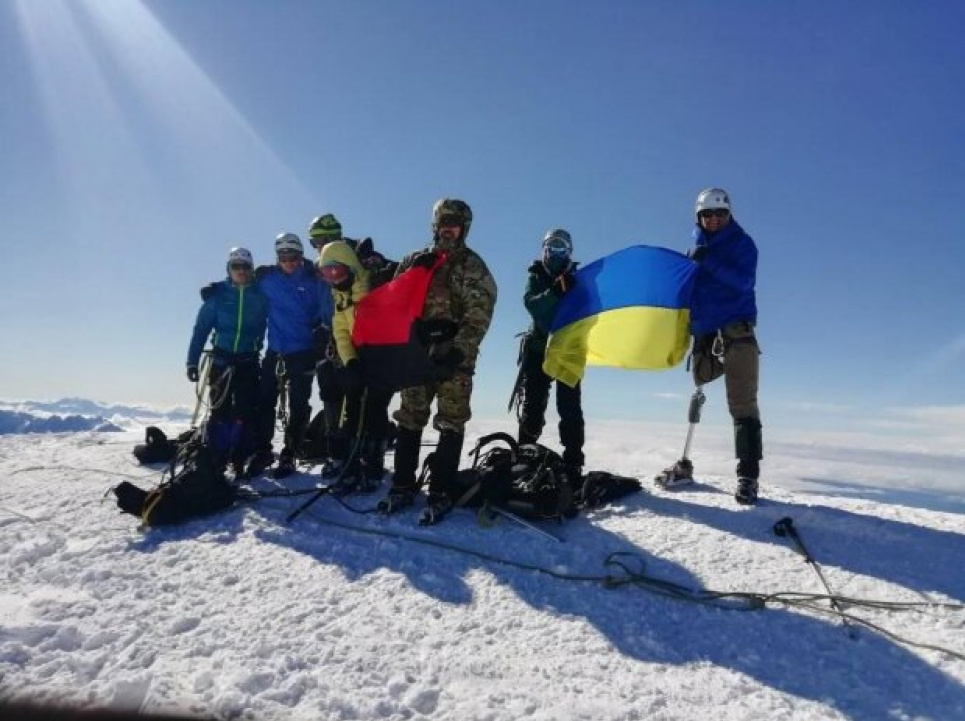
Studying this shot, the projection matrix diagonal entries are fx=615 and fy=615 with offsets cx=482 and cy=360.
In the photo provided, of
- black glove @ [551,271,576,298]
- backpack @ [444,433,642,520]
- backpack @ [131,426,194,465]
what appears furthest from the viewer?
backpack @ [131,426,194,465]

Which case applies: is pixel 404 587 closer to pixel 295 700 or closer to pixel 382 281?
pixel 295 700

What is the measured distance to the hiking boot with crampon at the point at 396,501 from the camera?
614 centimetres

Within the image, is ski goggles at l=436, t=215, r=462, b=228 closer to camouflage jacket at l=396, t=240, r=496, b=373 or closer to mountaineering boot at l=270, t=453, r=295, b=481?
camouflage jacket at l=396, t=240, r=496, b=373

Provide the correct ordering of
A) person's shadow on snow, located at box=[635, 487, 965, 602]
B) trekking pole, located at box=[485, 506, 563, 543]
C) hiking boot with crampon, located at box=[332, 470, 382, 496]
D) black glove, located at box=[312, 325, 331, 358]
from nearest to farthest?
person's shadow on snow, located at box=[635, 487, 965, 602]
trekking pole, located at box=[485, 506, 563, 543]
hiking boot with crampon, located at box=[332, 470, 382, 496]
black glove, located at box=[312, 325, 331, 358]

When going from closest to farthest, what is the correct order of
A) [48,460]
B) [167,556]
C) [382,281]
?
[167,556], [382,281], [48,460]

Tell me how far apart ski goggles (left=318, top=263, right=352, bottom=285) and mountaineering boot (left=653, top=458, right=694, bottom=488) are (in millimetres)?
4446

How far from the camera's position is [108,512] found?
6340 mm

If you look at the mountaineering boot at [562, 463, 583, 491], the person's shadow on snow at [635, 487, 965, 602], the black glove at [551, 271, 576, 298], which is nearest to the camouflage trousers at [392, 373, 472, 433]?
the mountaineering boot at [562, 463, 583, 491]

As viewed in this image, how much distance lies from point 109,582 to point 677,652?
409 cm

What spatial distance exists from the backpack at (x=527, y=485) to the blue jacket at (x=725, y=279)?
210 centimetres

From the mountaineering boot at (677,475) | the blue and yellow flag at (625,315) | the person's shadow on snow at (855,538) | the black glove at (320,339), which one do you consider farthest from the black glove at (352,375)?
the mountaineering boot at (677,475)

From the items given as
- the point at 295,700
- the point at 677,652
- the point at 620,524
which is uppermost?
the point at 620,524

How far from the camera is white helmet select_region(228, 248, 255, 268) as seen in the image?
828 centimetres

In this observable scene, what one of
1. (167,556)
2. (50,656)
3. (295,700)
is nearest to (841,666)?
(295,700)
